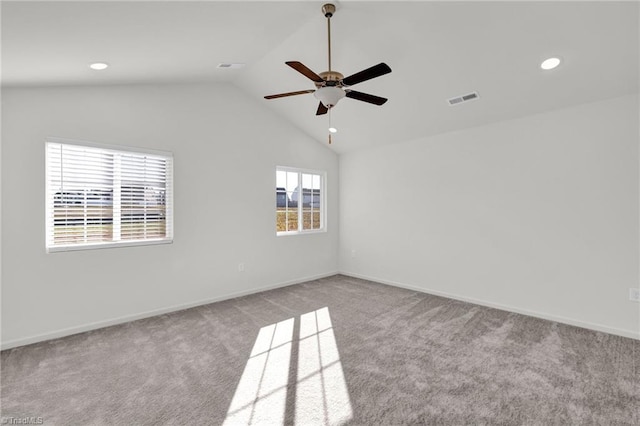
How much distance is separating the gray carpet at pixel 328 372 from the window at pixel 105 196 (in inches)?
41.7

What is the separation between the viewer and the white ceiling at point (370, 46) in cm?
218

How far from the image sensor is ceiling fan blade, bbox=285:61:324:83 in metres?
2.20

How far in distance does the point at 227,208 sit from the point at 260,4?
9.14ft

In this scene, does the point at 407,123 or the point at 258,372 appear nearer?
the point at 258,372

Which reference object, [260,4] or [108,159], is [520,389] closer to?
[260,4]

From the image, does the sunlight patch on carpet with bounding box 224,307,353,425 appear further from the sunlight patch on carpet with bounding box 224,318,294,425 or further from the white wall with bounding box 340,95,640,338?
the white wall with bounding box 340,95,640,338

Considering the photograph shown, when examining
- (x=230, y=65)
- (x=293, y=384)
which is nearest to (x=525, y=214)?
(x=293, y=384)

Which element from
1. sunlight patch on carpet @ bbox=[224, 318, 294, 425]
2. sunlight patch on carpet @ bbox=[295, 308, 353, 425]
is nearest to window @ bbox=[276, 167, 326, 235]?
sunlight patch on carpet @ bbox=[295, 308, 353, 425]

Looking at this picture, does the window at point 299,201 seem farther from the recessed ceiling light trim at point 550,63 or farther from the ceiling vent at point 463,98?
the recessed ceiling light trim at point 550,63

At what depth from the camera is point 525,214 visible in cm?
391

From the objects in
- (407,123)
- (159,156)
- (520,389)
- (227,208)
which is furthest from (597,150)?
(159,156)

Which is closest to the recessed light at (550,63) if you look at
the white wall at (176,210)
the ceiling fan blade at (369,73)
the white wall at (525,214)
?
the white wall at (525,214)

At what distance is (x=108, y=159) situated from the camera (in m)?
3.56

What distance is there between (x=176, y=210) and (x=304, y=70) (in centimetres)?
273
